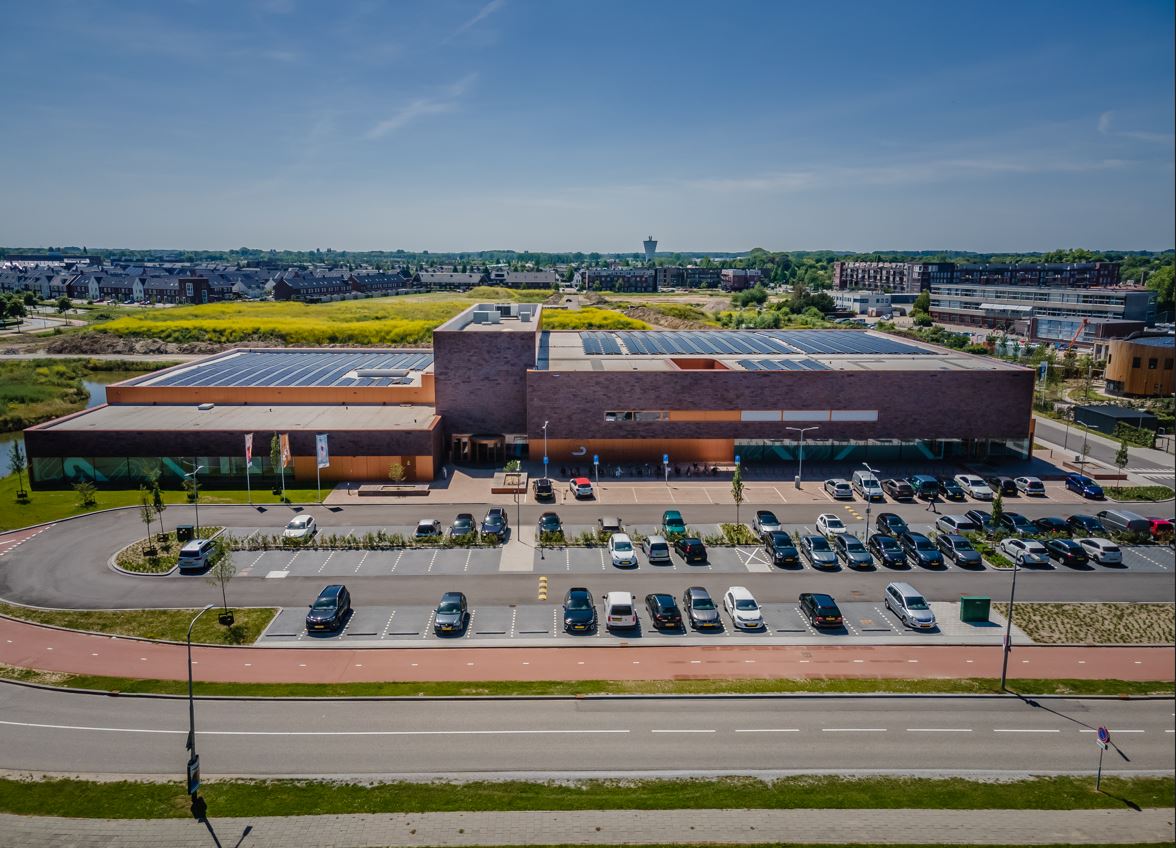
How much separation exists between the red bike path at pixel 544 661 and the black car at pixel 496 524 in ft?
34.9

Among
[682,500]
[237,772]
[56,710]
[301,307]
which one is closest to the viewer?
[237,772]

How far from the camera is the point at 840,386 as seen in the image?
167 feet

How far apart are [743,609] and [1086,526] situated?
70.8 ft

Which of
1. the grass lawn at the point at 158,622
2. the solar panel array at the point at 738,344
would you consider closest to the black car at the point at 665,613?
the grass lawn at the point at 158,622

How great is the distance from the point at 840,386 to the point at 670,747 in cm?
3404

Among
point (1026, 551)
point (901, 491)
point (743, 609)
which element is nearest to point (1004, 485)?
point (901, 491)

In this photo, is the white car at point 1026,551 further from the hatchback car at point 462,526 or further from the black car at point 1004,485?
the hatchback car at point 462,526

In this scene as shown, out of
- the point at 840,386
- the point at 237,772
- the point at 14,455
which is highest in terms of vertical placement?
the point at 840,386

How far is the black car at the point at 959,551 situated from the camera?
1393 inches

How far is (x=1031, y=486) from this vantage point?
46125mm

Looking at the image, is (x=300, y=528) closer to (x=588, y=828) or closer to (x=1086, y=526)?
(x=588, y=828)

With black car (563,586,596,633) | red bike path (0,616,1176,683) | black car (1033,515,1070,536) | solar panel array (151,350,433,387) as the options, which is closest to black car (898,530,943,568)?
black car (1033,515,1070,536)

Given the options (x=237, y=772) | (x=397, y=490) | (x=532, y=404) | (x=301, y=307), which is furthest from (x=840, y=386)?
(x=301, y=307)

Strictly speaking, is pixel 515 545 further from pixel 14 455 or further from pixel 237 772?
pixel 14 455
